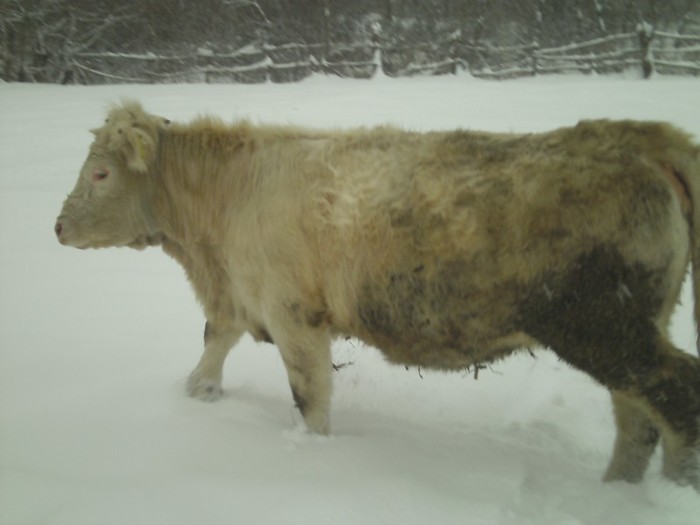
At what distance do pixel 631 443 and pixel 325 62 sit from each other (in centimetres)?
1293

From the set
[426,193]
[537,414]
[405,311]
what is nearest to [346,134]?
[426,193]

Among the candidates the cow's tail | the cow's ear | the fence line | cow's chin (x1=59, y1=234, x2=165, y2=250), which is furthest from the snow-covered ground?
the fence line

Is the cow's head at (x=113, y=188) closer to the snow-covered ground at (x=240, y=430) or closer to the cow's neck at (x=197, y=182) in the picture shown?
the cow's neck at (x=197, y=182)

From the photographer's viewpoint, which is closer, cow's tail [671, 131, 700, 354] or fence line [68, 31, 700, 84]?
cow's tail [671, 131, 700, 354]

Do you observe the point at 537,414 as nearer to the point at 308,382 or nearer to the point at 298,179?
the point at 308,382

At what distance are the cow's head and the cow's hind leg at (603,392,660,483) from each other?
2937 millimetres

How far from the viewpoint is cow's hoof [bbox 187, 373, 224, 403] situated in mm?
3490

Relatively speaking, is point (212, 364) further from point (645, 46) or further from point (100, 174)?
point (645, 46)

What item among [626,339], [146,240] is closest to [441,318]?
[626,339]

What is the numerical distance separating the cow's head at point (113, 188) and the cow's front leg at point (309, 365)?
4.12ft

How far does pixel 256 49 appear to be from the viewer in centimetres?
1416

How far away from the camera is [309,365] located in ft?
9.84

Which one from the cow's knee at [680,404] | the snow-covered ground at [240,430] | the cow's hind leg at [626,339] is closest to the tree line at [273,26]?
the snow-covered ground at [240,430]

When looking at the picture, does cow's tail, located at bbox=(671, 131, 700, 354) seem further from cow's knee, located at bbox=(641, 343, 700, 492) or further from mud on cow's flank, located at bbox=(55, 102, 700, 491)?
cow's knee, located at bbox=(641, 343, 700, 492)
